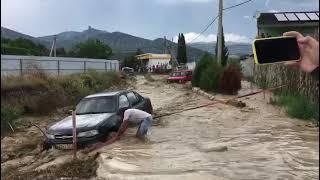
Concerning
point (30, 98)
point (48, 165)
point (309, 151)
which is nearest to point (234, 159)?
point (309, 151)

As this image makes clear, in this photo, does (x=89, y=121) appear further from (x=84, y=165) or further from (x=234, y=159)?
(x=234, y=159)

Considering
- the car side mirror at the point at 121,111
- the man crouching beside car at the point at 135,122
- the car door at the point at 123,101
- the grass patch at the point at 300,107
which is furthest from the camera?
the grass patch at the point at 300,107

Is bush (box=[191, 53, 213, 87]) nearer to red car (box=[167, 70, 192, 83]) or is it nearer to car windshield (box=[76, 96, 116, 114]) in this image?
red car (box=[167, 70, 192, 83])

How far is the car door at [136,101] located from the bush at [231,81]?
1340 cm

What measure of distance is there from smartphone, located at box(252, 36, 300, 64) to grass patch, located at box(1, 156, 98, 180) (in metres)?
7.50

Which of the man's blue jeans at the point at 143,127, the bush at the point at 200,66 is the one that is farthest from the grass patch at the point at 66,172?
the bush at the point at 200,66

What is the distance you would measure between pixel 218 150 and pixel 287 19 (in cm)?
2615

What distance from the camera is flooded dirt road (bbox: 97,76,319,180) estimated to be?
32.3ft

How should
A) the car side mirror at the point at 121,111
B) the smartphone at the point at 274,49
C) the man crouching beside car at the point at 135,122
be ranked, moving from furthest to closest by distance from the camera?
1. the car side mirror at the point at 121,111
2. the man crouching beside car at the point at 135,122
3. the smartphone at the point at 274,49

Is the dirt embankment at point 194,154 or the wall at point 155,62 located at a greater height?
the wall at point 155,62

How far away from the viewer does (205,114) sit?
20.7 m

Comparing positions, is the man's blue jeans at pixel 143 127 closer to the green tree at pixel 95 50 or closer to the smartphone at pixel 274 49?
the smartphone at pixel 274 49

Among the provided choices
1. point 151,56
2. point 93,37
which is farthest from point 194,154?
point 151,56

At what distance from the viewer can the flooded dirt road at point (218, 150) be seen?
9.86 metres
